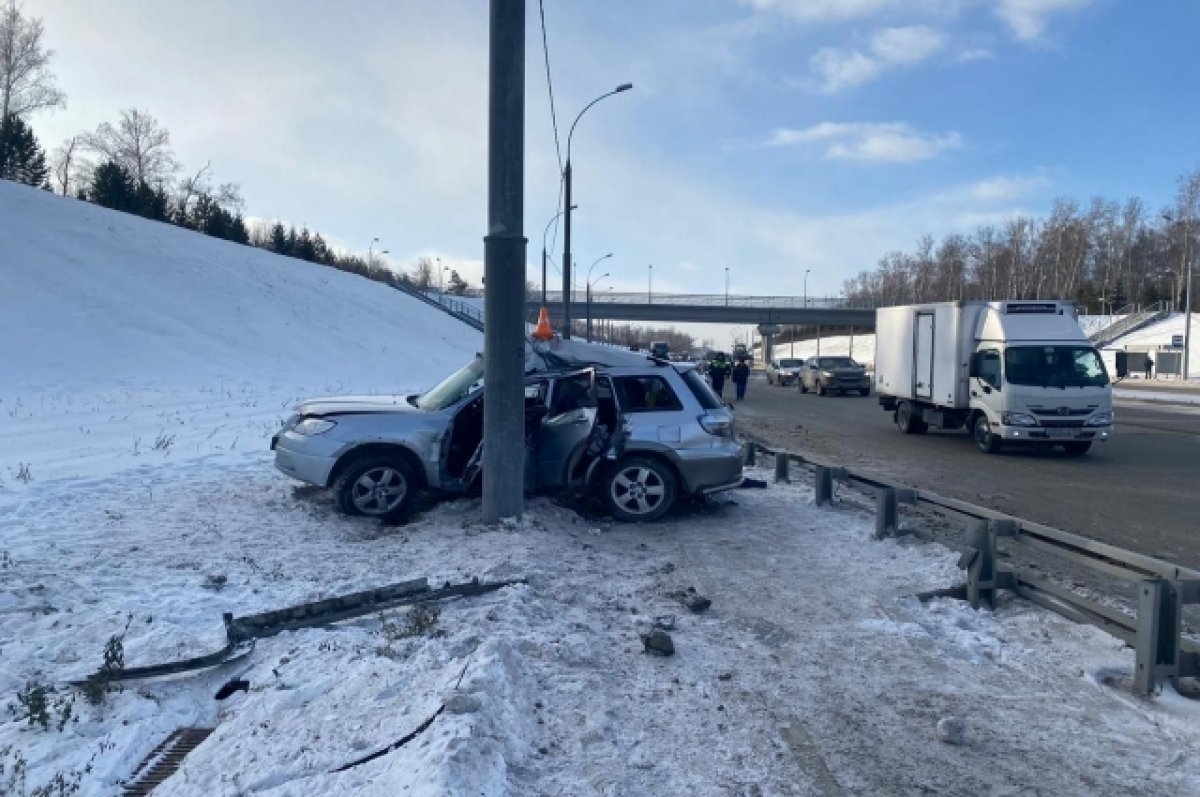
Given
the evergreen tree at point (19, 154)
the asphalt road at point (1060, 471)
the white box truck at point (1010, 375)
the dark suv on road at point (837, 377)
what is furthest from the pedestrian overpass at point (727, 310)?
the white box truck at point (1010, 375)

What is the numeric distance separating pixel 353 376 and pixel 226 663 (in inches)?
1121

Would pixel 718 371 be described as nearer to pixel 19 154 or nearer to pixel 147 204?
pixel 147 204

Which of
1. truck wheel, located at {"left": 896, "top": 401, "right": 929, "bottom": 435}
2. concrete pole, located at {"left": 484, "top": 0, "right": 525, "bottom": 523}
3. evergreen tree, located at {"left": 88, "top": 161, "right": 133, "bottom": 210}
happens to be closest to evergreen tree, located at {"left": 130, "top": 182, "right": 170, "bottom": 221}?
evergreen tree, located at {"left": 88, "top": 161, "right": 133, "bottom": 210}

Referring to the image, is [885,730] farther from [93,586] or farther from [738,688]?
[93,586]

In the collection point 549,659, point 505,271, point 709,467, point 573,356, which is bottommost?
point 549,659

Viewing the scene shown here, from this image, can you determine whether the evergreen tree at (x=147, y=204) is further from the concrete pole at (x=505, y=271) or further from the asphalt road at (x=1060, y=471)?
the concrete pole at (x=505, y=271)

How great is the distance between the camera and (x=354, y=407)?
852 centimetres

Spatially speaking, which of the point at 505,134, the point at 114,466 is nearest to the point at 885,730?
the point at 505,134

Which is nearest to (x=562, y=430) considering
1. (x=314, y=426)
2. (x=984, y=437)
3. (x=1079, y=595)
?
(x=314, y=426)

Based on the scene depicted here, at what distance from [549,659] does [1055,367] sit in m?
13.7

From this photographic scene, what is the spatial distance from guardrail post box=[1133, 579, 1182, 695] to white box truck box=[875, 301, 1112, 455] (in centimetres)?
1129

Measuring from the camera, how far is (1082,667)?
15.5 ft

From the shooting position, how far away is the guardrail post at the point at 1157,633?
4.35 meters

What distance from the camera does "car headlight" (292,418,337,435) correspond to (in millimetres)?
8094
